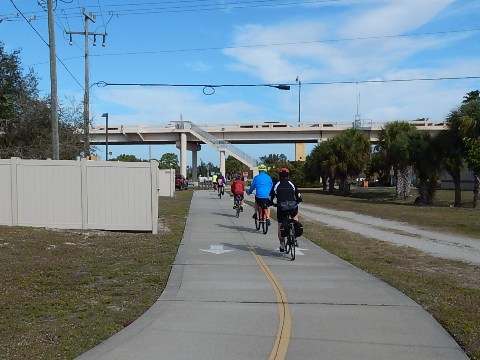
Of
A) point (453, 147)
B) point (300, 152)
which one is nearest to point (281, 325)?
point (453, 147)

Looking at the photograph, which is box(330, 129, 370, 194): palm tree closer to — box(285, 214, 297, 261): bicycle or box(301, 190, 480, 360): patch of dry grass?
box(301, 190, 480, 360): patch of dry grass

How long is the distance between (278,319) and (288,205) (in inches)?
206

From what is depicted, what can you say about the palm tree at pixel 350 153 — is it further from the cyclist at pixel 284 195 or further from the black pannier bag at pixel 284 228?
the black pannier bag at pixel 284 228

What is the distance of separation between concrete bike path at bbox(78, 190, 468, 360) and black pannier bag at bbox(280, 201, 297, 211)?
50.4 inches

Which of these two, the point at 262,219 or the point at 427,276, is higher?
the point at 262,219

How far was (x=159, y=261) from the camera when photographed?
10812 mm

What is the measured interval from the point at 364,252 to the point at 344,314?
6.74m

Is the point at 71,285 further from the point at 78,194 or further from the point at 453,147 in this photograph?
the point at 453,147

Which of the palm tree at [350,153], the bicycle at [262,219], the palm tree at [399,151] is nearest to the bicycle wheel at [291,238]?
the bicycle at [262,219]

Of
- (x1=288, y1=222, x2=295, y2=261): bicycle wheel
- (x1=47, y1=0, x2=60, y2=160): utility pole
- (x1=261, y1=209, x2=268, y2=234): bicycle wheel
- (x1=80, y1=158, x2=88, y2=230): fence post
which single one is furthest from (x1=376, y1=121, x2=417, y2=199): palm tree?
(x1=288, y1=222, x2=295, y2=261): bicycle wheel

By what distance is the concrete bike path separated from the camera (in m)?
5.44

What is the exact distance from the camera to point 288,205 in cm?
1169

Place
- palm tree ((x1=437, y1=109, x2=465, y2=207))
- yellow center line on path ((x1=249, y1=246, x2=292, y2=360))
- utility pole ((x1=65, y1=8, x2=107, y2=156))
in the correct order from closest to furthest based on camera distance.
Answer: yellow center line on path ((x1=249, y1=246, x2=292, y2=360)) < utility pole ((x1=65, y1=8, x2=107, y2=156)) < palm tree ((x1=437, y1=109, x2=465, y2=207))

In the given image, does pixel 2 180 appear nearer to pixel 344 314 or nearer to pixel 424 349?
pixel 344 314
